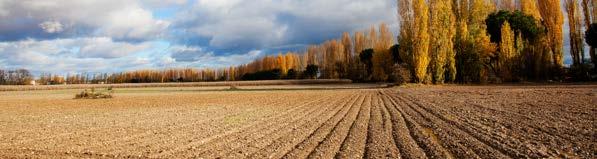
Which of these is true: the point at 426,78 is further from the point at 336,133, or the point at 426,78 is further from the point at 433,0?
the point at 336,133

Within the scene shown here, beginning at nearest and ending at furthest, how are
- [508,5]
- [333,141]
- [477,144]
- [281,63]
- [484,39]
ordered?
[477,144], [333,141], [484,39], [508,5], [281,63]

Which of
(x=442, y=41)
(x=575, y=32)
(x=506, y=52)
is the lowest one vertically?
(x=506, y=52)

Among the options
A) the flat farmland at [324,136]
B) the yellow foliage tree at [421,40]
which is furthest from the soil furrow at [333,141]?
the yellow foliage tree at [421,40]

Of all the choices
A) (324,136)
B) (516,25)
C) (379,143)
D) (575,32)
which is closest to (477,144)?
(379,143)

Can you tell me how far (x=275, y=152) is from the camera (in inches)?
402

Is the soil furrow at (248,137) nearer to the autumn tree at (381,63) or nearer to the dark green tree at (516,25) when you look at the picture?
the dark green tree at (516,25)

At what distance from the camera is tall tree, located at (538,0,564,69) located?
54.2 meters

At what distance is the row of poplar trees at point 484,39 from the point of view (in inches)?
1929

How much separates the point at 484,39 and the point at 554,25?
1024cm

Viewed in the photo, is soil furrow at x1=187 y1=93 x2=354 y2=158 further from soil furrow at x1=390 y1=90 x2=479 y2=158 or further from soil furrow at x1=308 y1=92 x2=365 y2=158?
soil furrow at x1=390 y1=90 x2=479 y2=158

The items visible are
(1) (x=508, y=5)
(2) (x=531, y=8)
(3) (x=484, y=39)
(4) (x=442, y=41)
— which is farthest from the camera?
(1) (x=508, y=5)

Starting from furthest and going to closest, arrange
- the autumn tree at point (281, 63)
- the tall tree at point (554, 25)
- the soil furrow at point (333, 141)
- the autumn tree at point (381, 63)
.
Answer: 1. the autumn tree at point (281, 63)
2. the autumn tree at point (381, 63)
3. the tall tree at point (554, 25)
4. the soil furrow at point (333, 141)

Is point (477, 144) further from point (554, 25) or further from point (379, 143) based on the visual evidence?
point (554, 25)

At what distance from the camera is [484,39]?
5109 cm
